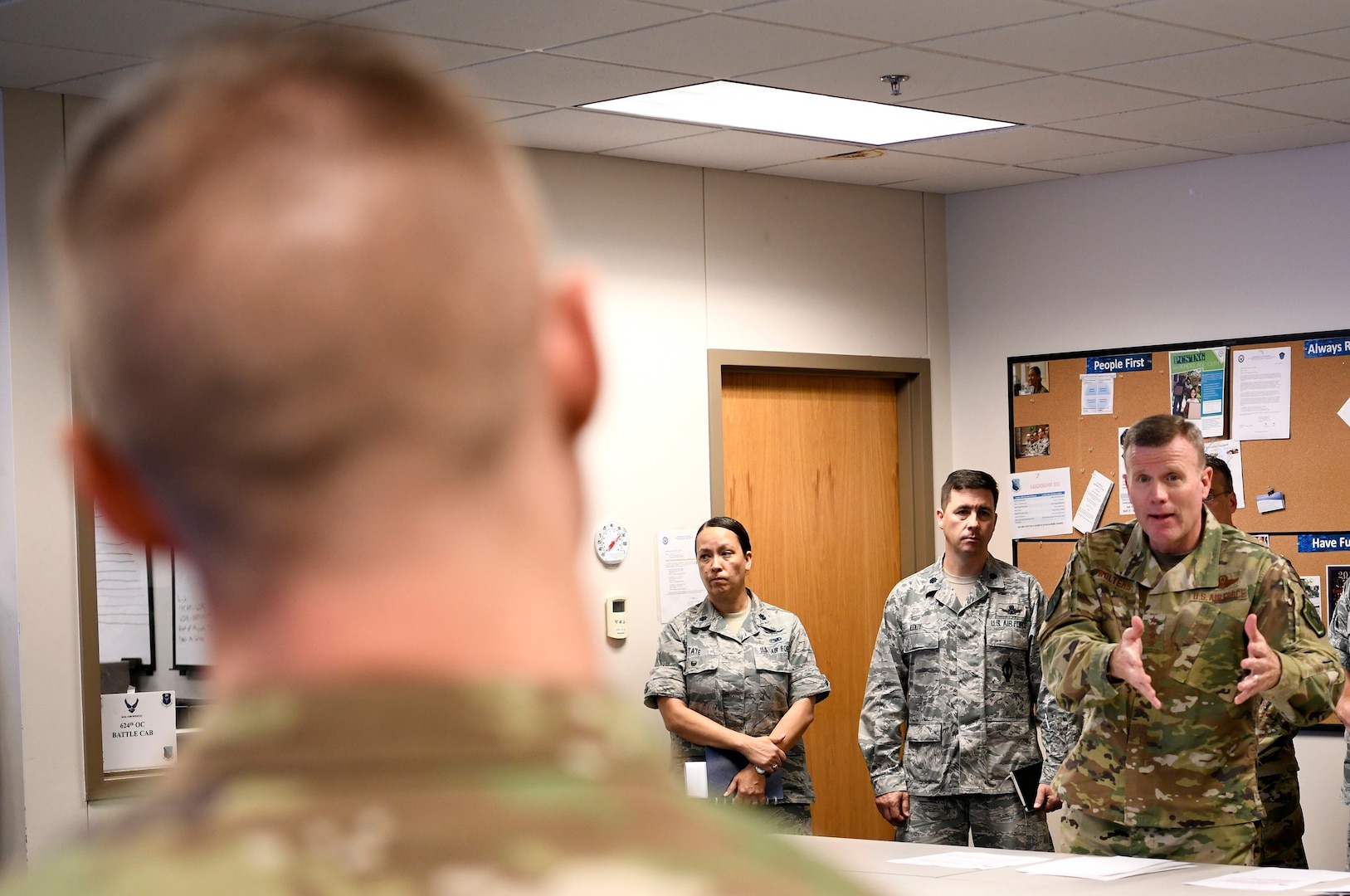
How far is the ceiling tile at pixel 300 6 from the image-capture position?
11.5 ft

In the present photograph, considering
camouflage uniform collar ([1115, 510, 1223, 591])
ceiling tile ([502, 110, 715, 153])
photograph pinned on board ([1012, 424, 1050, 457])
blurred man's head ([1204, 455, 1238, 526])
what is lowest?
camouflage uniform collar ([1115, 510, 1223, 591])

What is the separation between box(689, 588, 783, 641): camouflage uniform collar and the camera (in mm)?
4777

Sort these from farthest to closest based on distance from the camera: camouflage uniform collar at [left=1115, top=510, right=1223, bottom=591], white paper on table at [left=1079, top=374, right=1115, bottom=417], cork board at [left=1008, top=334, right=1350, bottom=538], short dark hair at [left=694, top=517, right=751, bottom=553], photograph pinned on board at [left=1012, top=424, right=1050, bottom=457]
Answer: photograph pinned on board at [left=1012, top=424, right=1050, bottom=457] → white paper on table at [left=1079, top=374, right=1115, bottom=417] → cork board at [left=1008, top=334, right=1350, bottom=538] → short dark hair at [left=694, top=517, right=751, bottom=553] → camouflage uniform collar at [left=1115, top=510, right=1223, bottom=591]

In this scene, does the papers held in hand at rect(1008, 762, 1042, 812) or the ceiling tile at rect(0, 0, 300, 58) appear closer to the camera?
the ceiling tile at rect(0, 0, 300, 58)

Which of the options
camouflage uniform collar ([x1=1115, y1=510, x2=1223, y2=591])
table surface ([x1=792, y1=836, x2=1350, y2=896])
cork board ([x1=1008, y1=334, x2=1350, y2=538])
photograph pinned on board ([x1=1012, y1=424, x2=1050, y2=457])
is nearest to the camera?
table surface ([x1=792, y1=836, x2=1350, y2=896])

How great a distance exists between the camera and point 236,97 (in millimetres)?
402

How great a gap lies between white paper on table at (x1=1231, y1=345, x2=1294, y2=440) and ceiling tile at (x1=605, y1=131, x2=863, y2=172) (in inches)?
63.5

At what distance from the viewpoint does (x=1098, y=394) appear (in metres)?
5.91

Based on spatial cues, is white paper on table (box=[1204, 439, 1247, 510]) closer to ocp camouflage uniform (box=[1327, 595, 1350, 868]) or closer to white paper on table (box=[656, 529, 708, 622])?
ocp camouflage uniform (box=[1327, 595, 1350, 868])

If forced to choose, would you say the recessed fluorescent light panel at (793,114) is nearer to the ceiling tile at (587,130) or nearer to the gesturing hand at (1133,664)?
the ceiling tile at (587,130)

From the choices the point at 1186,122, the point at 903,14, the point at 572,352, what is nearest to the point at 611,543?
the point at 903,14

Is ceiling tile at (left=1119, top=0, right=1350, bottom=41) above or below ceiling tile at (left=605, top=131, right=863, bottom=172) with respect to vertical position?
above

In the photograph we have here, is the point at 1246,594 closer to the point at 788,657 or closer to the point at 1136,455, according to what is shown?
the point at 1136,455

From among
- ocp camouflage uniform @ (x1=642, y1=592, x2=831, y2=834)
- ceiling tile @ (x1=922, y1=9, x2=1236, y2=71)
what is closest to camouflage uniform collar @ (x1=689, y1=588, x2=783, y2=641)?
A: ocp camouflage uniform @ (x1=642, y1=592, x2=831, y2=834)
